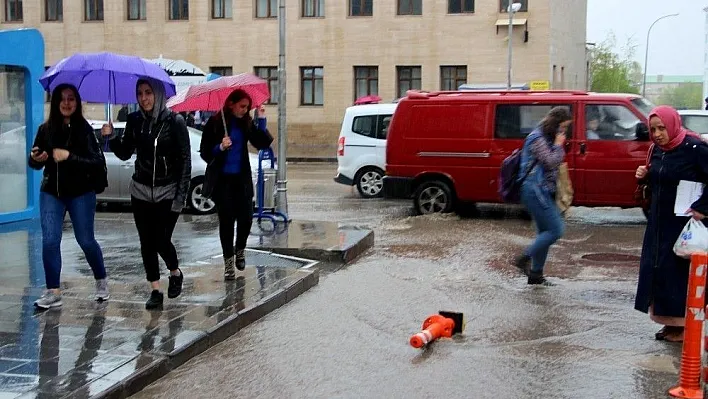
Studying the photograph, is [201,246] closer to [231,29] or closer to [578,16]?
[231,29]

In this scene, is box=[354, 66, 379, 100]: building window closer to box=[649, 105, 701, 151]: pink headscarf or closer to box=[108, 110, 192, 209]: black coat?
box=[108, 110, 192, 209]: black coat

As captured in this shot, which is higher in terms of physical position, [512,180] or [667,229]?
[512,180]

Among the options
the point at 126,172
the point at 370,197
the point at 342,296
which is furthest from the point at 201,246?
the point at 370,197

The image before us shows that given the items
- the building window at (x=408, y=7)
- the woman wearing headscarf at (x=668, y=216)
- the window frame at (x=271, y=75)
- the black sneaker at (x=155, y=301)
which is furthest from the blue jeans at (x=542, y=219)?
the window frame at (x=271, y=75)

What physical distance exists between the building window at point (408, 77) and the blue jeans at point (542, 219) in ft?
97.7

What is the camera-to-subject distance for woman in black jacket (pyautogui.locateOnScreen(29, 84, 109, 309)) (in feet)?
24.3

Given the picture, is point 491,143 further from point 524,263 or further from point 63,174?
point 63,174

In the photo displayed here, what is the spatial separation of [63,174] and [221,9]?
34.4 m

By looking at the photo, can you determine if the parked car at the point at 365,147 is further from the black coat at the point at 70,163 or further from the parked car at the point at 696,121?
the black coat at the point at 70,163

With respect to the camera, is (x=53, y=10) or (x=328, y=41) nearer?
(x=328, y=41)

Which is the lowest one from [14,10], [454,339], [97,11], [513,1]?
[454,339]

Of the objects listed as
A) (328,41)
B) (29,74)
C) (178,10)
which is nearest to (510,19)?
(328,41)

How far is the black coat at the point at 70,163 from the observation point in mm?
7398

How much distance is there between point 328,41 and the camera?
39.2 meters
